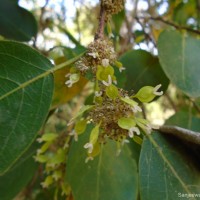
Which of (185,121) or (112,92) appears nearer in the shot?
(112,92)

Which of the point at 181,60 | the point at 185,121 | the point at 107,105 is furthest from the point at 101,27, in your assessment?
the point at 185,121

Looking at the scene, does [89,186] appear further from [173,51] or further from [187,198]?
[173,51]

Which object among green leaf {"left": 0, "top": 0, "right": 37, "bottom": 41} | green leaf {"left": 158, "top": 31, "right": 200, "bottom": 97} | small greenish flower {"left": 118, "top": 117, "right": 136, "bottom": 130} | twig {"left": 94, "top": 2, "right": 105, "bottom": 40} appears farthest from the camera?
green leaf {"left": 0, "top": 0, "right": 37, "bottom": 41}

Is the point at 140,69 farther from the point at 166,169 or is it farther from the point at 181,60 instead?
the point at 166,169

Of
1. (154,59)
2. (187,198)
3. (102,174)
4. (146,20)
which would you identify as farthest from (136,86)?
(146,20)

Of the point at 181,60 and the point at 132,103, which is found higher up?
the point at 181,60

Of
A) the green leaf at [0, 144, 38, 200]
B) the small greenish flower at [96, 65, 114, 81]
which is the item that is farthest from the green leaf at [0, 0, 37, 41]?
the small greenish flower at [96, 65, 114, 81]

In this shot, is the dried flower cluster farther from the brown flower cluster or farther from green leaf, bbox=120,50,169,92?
green leaf, bbox=120,50,169,92
